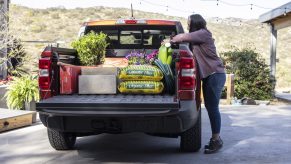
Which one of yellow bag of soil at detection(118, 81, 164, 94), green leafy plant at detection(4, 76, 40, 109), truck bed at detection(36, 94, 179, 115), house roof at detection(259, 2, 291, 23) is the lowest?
green leafy plant at detection(4, 76, 40, 109)

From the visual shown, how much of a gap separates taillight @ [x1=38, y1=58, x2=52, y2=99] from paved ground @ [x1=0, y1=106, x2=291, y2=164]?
908 mm

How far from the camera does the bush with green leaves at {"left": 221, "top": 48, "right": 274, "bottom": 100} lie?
635 inches

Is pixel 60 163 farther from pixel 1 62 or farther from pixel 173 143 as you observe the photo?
pixel 1 62

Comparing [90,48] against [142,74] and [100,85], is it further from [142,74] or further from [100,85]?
[142,74]

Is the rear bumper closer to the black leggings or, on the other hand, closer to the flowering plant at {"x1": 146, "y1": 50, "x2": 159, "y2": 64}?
the black leggings

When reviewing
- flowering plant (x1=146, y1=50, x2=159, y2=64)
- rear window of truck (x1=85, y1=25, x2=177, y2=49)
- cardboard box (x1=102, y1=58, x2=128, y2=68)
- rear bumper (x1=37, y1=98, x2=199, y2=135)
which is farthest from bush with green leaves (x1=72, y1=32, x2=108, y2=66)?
rear bumper (x1=37, y1=98, x2=199, y2=135)

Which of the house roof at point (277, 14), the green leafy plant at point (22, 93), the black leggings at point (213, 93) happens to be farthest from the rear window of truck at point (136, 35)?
the house roof at point (277, 14)

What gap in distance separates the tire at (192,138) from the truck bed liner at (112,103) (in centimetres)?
90

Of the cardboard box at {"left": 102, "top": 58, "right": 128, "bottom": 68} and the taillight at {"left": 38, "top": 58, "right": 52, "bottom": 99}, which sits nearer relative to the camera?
the taillight at {"left": 38, "top": 58, "right": 52, "bottom": 99}

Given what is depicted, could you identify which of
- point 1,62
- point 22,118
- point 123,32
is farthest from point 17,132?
point 1,62

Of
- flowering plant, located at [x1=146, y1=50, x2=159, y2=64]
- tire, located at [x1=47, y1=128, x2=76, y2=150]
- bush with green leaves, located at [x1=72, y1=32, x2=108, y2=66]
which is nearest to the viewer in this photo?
tire, located at [x1=47, y1=128, x2=76, y2=150]

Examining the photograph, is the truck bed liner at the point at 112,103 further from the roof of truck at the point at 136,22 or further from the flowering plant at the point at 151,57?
the roof of truck at the point at 136,22

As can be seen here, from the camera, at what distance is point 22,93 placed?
10203 mm

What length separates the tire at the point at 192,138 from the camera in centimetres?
639
